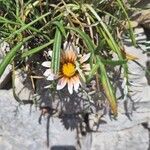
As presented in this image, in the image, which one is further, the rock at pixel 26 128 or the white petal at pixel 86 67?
the rock at pixel 26 128

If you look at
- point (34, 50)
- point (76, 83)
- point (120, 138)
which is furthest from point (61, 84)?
point (120, 138)

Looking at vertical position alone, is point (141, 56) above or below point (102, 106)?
above

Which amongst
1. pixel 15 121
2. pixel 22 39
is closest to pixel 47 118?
pixel 15 121

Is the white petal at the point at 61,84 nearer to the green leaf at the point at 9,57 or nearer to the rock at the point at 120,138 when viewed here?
the green leaf at the point at 9,57

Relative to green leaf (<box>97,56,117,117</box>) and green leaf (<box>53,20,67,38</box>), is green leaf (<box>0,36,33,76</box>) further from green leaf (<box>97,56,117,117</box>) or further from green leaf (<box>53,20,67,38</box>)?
green leaf (<box>97,56,117,117</box>)

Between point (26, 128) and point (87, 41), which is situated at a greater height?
point (87, 41)

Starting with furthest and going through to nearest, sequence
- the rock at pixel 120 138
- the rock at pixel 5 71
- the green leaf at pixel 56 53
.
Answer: the rock at pixel 120 138 → the rock at pixel 5 71 → the green leaf at pixel 56 53

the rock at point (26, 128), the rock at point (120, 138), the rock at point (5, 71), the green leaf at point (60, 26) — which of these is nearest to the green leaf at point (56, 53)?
the green leaf at point (60, 26)

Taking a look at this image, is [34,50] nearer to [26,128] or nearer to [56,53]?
[56,53]

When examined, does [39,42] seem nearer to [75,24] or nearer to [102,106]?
[75,24]
